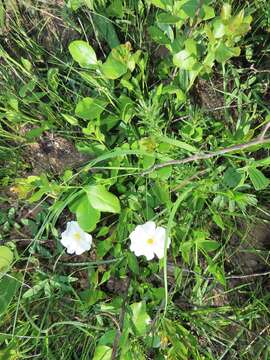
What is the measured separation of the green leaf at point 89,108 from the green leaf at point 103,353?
57 cm

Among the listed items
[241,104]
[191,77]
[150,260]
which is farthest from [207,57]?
[150,260]

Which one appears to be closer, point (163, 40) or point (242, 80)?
point (163, 40)

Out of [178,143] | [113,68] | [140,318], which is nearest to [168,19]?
[113,68]

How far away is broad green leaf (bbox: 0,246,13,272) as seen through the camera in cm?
123

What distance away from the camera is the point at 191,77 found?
43.6 inches

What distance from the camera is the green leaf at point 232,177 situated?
1121 mm

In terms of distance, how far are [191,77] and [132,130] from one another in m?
0.20

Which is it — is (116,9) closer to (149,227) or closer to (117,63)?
(117,63)

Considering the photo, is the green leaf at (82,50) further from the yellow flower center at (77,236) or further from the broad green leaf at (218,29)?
the yellow flower center at (77,236)

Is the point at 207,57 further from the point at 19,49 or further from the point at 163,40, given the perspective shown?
the point at 19,49

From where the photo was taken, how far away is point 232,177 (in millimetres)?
1128

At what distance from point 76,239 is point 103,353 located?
29 centimetres

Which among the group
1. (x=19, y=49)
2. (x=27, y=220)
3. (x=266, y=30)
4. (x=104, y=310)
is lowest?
(x=104, y=310)

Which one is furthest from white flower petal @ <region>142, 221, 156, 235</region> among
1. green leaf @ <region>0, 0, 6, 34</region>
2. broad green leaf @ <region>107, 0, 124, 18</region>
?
green leaf @ <region>0, 0, 6, 34</region>
